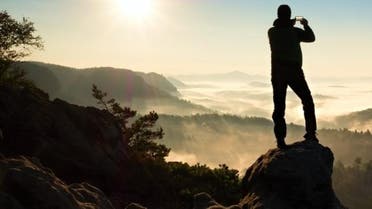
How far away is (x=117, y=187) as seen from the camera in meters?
24.4

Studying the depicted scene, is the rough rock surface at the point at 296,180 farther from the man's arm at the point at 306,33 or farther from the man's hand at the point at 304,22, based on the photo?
the man's hand at the point at 304,22

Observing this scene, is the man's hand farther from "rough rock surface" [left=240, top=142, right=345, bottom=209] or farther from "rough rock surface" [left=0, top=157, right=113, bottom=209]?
"rough rock surface" [left=0, top=157, right=113, bottom=209]

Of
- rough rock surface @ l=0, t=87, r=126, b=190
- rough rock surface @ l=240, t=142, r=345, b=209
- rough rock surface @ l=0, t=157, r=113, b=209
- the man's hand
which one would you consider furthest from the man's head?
rough rock surface @ l=0, t=87, r=126, b=190

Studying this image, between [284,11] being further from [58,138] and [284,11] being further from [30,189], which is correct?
[58,138]

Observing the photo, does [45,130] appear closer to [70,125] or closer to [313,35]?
[70,125]

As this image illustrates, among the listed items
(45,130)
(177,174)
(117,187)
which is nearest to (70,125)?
(45,130)

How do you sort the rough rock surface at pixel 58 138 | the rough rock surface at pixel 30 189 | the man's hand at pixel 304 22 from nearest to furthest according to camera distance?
the rough rock surface at pixel 30 189, the man's hand at pixel 304 22, the rough rock surface at pixel 58 138

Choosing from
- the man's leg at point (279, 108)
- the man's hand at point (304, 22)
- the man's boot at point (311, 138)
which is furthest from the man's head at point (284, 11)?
the man's boot at point (311, 138)

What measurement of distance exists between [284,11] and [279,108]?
2.36m

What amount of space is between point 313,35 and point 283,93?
161 cm

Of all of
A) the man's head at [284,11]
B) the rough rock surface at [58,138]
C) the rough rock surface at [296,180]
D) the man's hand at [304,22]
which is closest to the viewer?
the rough rock surface at [296,180]

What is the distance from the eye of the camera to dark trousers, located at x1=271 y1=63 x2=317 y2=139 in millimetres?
11383

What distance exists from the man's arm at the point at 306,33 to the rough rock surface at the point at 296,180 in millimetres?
2547

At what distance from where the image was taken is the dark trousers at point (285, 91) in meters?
11.4
